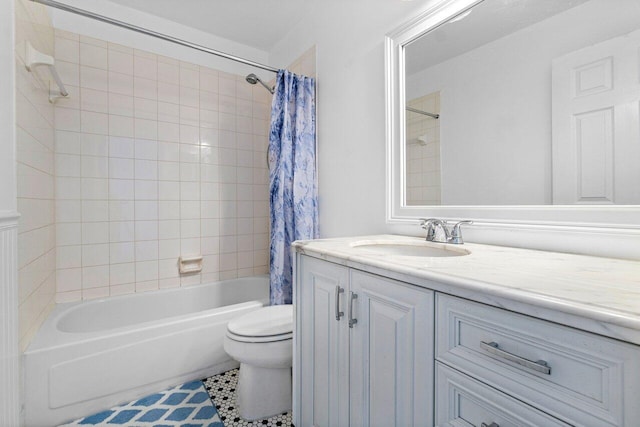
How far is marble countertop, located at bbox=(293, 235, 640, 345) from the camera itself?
1.44 ft

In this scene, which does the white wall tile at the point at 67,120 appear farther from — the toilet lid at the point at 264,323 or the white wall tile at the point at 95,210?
the toilet lid at the point at 264,323

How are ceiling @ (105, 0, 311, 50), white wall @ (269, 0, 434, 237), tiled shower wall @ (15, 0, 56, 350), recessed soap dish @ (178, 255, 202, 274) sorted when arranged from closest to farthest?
tiled shower wall @ (15, 0, 56, 350) → white wall @ (269, 0, 434, 237) → ceiling @ (105, 0, 311, 50) → recessed soap dish @ (178, 255, 202, 274)

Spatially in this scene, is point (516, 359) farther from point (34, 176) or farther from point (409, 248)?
point (34, 176)

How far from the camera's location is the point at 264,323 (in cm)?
147

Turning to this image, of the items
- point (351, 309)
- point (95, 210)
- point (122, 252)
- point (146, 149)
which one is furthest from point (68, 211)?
point (351, 309)

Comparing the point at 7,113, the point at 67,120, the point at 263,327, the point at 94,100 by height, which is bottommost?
the point at 263,327

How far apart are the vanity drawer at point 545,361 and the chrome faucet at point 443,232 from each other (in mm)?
540

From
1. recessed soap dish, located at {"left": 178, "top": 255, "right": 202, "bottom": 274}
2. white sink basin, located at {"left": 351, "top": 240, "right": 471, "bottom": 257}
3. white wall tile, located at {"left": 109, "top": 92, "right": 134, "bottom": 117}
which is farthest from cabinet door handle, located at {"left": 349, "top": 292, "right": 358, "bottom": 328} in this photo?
white wall tile, located at {"left": 109, "top": 92, "right": 134, "bottom": 117}

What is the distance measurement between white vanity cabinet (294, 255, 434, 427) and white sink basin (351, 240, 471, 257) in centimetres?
22

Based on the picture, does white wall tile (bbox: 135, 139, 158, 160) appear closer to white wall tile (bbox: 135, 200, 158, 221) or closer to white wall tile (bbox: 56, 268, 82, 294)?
white wall tile (bbox: 135, 200, 158, 221)

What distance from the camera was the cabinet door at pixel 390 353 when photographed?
70 cm

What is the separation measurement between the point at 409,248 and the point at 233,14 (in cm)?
212

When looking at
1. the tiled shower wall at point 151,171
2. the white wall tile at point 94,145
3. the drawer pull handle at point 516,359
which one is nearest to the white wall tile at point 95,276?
the tiled shower wall at point 151,171

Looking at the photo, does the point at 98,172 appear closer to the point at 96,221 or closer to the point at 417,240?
the point at 96,221
